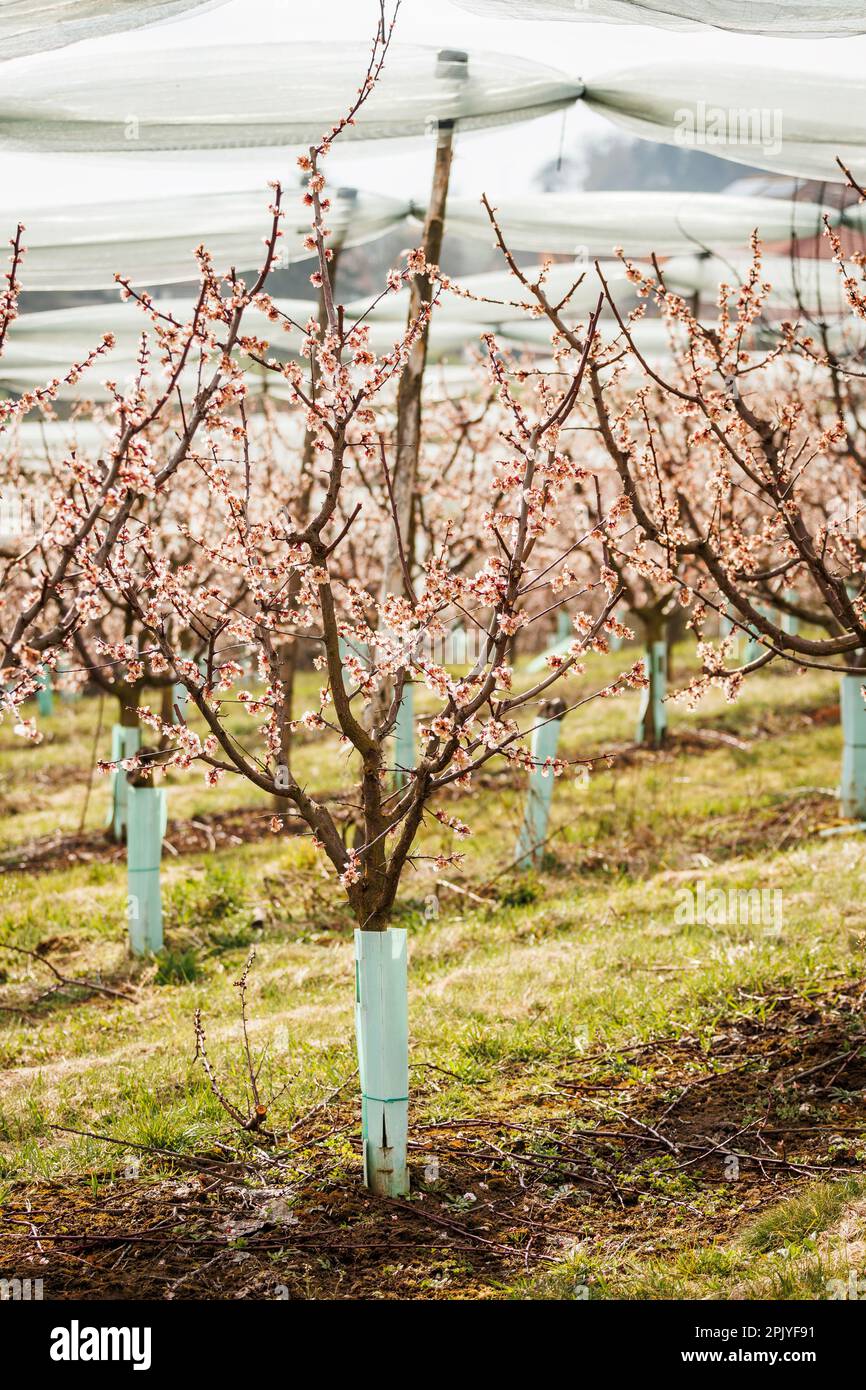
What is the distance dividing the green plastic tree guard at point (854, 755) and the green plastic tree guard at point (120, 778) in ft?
15.9

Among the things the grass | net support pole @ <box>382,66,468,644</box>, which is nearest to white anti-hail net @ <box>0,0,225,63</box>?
net support pole @ <box>382,66,468,644</box>

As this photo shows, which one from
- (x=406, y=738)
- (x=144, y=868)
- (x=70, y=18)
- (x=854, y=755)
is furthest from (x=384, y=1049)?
(x=854, y=755)

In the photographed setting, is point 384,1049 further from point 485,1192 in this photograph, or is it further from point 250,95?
point 250,95

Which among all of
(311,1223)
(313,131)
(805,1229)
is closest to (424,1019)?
(311,1223)

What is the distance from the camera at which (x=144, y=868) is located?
22.0 ft

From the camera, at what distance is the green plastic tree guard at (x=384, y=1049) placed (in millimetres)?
3652

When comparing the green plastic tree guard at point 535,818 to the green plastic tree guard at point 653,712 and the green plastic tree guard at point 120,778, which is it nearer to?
the green plastic tree guard at point 120,778

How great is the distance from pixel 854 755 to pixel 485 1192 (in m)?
5.54

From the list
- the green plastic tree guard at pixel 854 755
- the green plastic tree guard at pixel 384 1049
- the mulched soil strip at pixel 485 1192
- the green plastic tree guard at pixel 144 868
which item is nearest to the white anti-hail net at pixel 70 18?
the green plastic tree guard at pixel 384 1049

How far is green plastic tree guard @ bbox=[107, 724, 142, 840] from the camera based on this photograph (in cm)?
840

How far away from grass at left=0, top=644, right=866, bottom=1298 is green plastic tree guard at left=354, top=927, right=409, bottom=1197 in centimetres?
18
